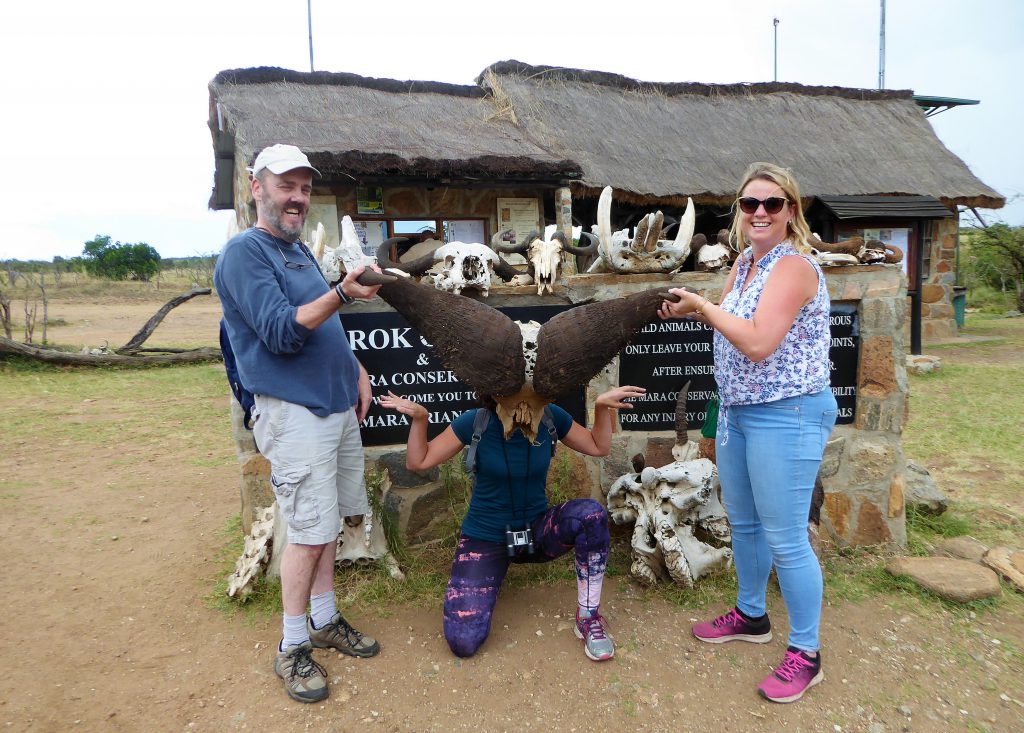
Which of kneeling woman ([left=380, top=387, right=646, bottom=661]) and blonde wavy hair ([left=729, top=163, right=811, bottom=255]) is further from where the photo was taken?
kneeling woman ([left=380, top=387, right=646, bottom=661])

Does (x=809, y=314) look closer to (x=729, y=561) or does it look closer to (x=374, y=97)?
(x=729, y=561)

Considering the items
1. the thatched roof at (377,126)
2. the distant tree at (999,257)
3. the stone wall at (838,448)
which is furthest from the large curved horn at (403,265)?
the distant tree at (999,257)

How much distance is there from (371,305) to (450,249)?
19.4 inches

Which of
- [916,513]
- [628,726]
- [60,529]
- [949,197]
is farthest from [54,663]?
[949,197]

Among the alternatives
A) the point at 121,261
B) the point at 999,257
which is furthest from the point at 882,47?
the point at 121,261

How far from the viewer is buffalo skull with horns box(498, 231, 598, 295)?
321cm

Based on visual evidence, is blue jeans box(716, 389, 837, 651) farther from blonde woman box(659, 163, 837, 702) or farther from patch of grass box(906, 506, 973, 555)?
patch of grass box(906, 506, 973, 555)

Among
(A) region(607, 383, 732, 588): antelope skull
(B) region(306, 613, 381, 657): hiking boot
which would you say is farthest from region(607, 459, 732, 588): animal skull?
(B) region(306, 613, 381, 657): hiking boot

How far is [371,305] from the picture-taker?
315cm

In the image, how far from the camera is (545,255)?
126 inches

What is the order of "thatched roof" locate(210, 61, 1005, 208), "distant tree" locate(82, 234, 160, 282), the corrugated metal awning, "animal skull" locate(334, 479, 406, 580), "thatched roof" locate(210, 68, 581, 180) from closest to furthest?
"animal skull" locate(334, 479, 406, 580) < "thatched roof" locate(210, 68, 581, 180) < "thatched roof" locate(210, 61, 1005, 208) < the corrugated metal awning < "distant tree" locate(82, 234, 160, 282)

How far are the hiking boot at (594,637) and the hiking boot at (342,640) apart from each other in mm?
847

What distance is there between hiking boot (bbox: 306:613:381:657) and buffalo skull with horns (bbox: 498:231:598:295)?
1816mm

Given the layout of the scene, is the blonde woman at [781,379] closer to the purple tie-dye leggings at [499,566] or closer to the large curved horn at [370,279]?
the purple tie-dye leggings at [499,566]
